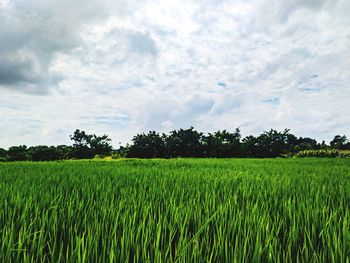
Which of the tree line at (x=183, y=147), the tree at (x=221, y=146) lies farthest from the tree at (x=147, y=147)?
the tree at (x=221, y=146)

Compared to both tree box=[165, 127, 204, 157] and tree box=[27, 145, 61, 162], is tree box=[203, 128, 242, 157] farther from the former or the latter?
tree box=[27, 145, 61, 162]

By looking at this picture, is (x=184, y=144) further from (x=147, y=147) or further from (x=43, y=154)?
(x=43, y=154)

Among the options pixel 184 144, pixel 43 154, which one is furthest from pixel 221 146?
pixel 43 154

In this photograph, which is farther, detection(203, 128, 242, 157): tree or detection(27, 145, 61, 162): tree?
detection(203, 128, 242, 157): tree

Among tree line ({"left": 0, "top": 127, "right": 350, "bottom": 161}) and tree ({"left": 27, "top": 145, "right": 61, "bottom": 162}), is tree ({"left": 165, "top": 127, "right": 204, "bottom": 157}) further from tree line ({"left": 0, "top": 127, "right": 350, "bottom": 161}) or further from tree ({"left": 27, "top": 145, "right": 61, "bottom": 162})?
tree ({"left": 27, "top": 145, "right": 61, "bottom": 162})

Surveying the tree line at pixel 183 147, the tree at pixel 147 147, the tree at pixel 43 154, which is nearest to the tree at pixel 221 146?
the tree line at pixel 183 147

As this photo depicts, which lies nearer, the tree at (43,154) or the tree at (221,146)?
the tree at (43,154)

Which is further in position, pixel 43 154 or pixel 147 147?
pixel 147 147

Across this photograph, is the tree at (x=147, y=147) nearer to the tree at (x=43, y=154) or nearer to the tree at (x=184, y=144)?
the tree at (x=184, y=144)

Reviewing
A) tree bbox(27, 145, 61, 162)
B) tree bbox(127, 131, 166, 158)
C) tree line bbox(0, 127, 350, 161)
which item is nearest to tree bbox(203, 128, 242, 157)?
tree line bbox(0, 127, 350, 161)

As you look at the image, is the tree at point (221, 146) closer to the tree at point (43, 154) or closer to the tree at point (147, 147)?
the tree at point (147, 147)

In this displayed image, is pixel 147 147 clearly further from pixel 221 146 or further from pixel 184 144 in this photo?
pixel 221 146

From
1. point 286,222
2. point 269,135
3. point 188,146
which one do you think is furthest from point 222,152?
point 286,222

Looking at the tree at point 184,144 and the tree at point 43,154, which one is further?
the tree at point 184,144
